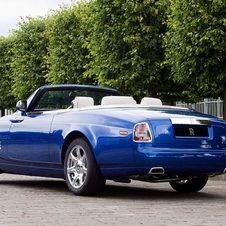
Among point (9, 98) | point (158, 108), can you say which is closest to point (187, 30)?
point (158, 108)

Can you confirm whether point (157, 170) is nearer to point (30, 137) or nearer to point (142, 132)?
point (142, 132)

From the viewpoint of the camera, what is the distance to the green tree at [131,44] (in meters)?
25.0

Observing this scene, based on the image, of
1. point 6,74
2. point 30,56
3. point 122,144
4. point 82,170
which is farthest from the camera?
point 6,74

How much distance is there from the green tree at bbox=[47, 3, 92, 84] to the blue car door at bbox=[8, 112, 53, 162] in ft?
67.4

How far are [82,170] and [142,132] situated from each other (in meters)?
1.00

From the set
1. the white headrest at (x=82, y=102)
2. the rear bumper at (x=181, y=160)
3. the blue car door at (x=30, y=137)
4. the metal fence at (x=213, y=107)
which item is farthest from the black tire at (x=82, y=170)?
the metal fence at (x=213, y=107)

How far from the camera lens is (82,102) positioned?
1131 centimetres

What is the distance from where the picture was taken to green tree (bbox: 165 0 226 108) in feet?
63.1

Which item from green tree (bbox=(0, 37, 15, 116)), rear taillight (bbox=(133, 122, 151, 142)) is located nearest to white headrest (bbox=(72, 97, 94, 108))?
rear taillight (bbox=(133, 122, 151, 142))

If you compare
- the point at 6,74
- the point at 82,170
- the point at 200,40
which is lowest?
the point at 82,170

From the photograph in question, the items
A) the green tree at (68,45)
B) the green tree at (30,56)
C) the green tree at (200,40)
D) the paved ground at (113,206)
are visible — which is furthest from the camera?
the green tree at (30,56)

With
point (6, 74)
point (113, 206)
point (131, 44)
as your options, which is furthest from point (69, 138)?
point (6, 74)

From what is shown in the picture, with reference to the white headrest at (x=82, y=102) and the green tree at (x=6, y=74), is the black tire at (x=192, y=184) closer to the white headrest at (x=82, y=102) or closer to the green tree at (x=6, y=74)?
the white headrest at (x=82, y=102)

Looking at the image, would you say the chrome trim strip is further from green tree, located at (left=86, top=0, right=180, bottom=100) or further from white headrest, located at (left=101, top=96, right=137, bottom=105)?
green tree, located at (left=86, top=0, right=180, bottom=100)
